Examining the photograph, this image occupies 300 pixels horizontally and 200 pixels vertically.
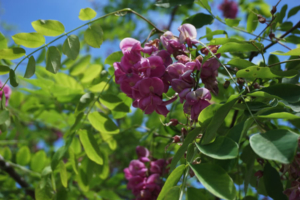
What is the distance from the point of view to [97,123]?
1.10m

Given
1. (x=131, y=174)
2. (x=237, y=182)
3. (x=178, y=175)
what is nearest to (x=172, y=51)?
(x=178, y=175)

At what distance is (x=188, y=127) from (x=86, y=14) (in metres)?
0.52

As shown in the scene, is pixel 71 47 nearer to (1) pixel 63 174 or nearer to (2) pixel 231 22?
(1) pixel 63 174

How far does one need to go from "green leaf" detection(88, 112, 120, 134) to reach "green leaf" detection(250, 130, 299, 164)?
2.14ft

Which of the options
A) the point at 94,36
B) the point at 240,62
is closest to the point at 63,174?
the point at 94,36

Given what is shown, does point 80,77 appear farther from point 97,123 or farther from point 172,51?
point 172,51

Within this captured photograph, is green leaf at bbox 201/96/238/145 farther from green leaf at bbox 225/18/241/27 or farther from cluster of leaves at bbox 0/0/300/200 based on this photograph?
green leaf at bbox 225/18/241/27

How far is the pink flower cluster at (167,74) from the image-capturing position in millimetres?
754

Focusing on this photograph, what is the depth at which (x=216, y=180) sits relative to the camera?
55 cm

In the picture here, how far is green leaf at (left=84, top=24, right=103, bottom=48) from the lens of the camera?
934 millimetres

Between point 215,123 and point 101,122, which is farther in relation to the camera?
point 101,122

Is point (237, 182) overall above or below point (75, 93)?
below

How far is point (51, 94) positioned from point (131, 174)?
548 millimetres

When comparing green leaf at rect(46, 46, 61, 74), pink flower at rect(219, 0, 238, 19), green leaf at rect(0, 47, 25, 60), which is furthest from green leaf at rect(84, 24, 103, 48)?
pink flower at rect(219, 0, 238, 19)
